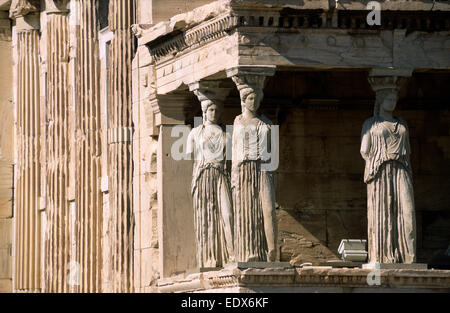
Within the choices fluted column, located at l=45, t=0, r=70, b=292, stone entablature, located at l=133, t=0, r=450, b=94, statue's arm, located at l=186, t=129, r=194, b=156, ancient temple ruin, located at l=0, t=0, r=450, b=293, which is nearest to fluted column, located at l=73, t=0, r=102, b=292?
ancient temple ruin, located at l=0, t=0, r=450, b=293

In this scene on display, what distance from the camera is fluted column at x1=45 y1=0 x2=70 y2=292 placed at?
40.8 metres

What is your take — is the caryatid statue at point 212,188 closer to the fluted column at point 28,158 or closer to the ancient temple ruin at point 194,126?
the ancient temple ruin at point 194,126

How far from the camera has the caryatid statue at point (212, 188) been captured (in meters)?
33.4

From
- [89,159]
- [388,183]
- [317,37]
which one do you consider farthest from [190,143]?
[89,159]

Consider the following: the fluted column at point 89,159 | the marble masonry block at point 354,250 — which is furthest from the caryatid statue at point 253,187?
the fluted column at point 89,159

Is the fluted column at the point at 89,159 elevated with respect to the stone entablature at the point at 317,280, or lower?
elevated

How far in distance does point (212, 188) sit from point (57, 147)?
8178 millimetres

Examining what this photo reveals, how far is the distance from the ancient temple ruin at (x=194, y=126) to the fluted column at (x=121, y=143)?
2cm

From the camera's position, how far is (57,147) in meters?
41.3

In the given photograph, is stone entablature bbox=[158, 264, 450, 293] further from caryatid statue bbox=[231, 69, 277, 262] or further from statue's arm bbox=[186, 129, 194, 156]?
statue's arm bbox=[186, 129, 194, 156]

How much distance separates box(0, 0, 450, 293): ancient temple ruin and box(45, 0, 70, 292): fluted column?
0.12ft

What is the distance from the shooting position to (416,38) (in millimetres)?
33125

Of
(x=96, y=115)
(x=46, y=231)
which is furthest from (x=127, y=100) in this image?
(x=46, y=231)
